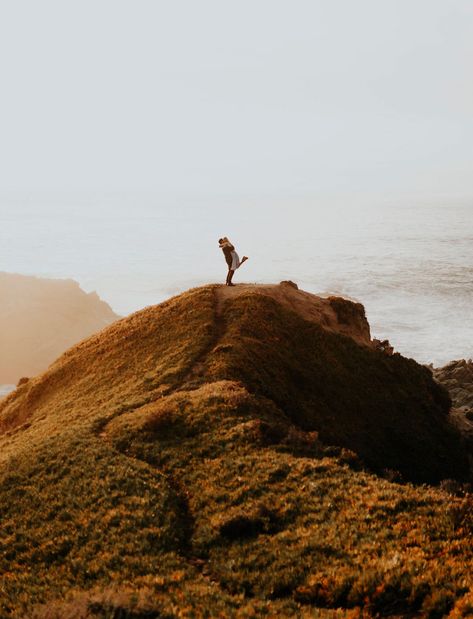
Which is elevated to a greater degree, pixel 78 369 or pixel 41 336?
pixel 78 369

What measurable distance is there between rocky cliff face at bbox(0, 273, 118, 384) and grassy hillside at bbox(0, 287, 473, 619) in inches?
2983

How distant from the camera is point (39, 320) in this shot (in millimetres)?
119812

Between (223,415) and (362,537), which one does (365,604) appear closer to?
(362,537)

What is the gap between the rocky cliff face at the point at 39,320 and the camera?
362ft

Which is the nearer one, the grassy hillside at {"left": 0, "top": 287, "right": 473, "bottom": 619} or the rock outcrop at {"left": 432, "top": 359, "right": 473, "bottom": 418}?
the grassy hillside at {"left": 0, "top": 287, "right": 473, "bottom": 619}

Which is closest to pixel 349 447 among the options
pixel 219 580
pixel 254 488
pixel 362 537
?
pixel 254 488

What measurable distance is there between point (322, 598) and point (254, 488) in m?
6.27

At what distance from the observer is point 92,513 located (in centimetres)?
1817

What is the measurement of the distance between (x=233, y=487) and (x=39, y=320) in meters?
111

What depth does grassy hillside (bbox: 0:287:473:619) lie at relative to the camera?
12.8 meters

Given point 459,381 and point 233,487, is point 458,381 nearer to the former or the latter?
point 459,381

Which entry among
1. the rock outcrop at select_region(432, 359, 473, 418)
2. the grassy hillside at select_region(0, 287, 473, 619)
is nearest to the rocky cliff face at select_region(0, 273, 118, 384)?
the grassy hillside at select_region(0, 287, 473, 619)

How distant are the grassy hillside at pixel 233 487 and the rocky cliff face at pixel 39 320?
75769 mm

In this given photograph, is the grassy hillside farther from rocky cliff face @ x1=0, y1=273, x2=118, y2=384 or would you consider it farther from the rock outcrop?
rocky cliff face @ x1=0, y1=273, x2=118, y2=384
